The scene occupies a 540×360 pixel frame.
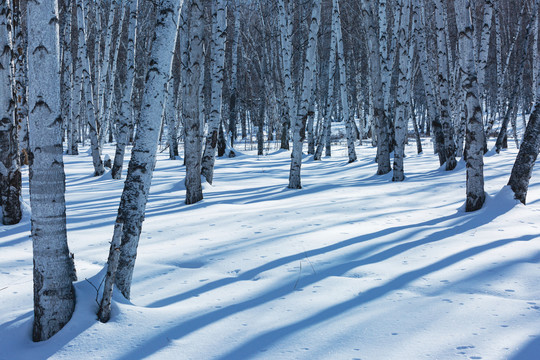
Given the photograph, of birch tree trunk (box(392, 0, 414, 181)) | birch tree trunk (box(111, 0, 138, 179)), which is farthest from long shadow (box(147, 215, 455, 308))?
birch tree trunk (box(111, 0, 138, 179))

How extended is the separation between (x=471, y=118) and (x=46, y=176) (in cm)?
502

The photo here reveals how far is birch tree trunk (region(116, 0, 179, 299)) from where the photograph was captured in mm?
2467

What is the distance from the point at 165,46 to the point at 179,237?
2.41 meters

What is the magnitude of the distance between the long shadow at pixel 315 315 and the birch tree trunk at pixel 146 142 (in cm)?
53

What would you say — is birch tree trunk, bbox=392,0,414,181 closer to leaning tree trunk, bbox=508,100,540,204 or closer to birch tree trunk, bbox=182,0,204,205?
leaning tree trunk, bbox=508,100,540,204

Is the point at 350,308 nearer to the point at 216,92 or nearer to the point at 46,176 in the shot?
the point at 46,176

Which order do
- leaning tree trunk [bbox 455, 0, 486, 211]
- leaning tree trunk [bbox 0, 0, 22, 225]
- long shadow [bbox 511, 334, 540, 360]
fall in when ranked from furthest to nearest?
leaning tree trunk [bbox 455, 0, 486, 211] → leaning tree trunk [bbox 0, 0, 22, 225] → long shadow [bbox 511, 334, 540, 360]

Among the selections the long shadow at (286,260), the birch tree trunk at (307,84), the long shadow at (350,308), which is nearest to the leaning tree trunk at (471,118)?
the long shadow at (286,260)

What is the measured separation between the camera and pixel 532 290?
2766 millimetres

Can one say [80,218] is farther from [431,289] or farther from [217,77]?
[431,289]

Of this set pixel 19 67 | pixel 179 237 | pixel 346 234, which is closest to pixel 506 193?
pixel 346 234

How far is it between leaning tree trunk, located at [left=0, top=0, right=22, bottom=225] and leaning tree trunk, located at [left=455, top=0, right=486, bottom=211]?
18.7ft

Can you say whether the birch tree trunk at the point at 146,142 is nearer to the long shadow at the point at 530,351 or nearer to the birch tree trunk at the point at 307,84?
the long shadow at the point at 530,351

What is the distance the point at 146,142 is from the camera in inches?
98.0
